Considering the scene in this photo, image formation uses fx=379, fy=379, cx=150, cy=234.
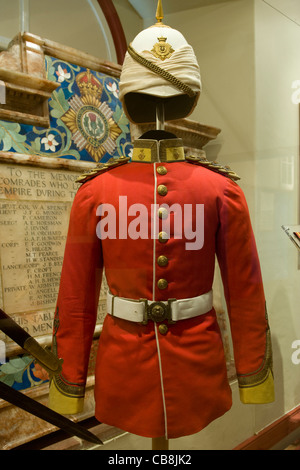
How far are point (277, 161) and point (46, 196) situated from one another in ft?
3.25

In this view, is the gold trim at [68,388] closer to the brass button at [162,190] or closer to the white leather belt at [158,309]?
the white leather belt at [158,309]

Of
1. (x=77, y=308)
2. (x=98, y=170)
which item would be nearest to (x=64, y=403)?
(x=77, y=308)

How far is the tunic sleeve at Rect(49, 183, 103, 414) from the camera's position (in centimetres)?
93

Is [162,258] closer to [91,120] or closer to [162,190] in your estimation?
[162,190]

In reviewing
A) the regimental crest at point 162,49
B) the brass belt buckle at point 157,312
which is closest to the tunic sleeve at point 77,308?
the brass belt buckle at point 157,312

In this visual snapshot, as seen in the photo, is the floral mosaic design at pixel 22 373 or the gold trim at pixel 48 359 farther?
the floral mosaic design at pixel 22 373

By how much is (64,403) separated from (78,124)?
96cm

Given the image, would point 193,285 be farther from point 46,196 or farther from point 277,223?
point 277,223

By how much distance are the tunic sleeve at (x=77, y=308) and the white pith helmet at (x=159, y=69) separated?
0.96 ft

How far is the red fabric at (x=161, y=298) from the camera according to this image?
897 millimetres

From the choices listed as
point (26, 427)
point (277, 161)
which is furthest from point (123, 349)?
point (277, 161)

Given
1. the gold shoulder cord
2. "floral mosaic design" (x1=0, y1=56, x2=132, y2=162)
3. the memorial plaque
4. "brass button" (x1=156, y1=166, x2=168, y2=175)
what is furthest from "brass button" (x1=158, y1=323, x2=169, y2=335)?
"floral mosaic design" (x1=0, y1=56, x2=132, y2=162)

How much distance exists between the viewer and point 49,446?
47.7 inches

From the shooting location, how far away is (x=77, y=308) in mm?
934
